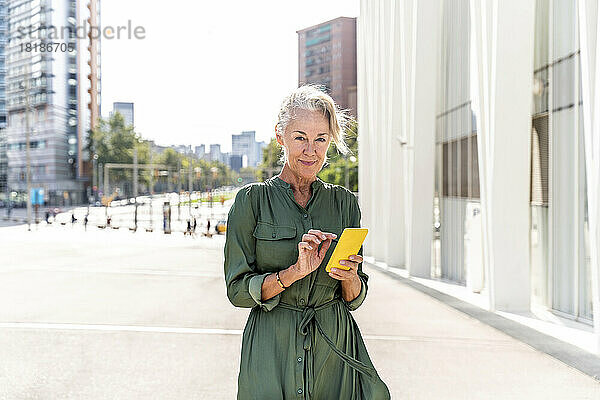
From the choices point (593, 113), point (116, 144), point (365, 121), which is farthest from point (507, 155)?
point (116, 144)

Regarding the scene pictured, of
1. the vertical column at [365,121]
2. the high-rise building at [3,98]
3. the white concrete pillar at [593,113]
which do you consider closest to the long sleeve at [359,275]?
the white concrete pillar at [593,113]

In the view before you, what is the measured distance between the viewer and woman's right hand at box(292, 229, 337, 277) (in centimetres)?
240

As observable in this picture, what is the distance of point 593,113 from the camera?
349 inches

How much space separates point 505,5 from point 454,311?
20.3 ft

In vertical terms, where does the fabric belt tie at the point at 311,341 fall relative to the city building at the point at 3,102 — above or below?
below

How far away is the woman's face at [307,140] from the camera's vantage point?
2.63 meters

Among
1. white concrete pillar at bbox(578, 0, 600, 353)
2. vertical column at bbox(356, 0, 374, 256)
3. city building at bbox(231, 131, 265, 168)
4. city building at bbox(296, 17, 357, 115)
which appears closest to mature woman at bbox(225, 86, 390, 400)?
white concrete pillar at bbox(578, 0, 600, 353)

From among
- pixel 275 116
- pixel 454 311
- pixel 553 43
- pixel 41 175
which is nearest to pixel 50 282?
pixel 454 311

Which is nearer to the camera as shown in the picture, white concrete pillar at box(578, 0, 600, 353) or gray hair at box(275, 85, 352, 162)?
gray hair at box(275, 85, 352, 162)

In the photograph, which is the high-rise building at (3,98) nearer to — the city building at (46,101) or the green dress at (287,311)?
the city building at (46,101)

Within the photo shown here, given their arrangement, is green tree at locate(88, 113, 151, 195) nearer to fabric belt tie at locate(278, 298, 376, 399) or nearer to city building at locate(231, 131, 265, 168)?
city building at locate(231, 131, 265, 168)

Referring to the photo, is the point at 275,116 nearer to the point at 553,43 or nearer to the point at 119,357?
the point at 119,357

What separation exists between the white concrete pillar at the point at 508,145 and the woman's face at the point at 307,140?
10.9 metres

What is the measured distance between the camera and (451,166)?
20.9 m
